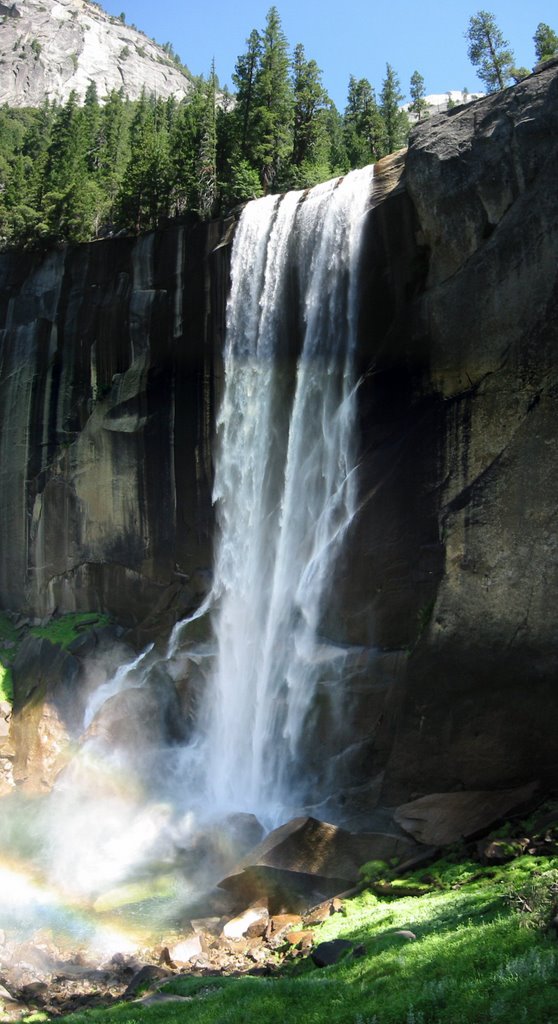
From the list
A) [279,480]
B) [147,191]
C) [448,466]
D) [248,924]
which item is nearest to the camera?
[248,924]

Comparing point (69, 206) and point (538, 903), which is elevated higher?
point (69, 206)

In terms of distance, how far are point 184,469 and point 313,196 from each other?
360 inches

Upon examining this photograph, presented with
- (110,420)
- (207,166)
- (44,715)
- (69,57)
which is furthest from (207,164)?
(69,57)

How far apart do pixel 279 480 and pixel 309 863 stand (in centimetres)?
1121

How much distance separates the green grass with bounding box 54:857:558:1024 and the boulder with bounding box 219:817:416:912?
9.24 ft

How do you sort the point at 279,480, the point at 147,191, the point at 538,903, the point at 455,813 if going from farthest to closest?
the point at 147,191 → the point at 279,480 → the point at 455,813 → the point at 538,903

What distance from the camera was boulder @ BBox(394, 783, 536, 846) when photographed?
49.5 ft

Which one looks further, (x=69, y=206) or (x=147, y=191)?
(x=69, y=206)

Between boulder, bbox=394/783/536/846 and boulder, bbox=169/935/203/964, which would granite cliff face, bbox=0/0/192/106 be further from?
boulder, bbox=169/935/203/964

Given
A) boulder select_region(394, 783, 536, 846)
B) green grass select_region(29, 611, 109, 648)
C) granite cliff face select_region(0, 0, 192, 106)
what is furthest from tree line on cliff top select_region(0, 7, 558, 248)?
granite cliff face select_region(0, 0, 192, 106)

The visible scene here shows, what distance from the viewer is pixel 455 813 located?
617 inches

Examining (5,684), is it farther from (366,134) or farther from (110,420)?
(366,134)

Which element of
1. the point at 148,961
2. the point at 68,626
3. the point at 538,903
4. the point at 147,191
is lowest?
the point at 148,961

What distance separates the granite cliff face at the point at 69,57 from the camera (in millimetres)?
135000
